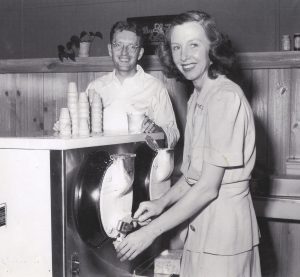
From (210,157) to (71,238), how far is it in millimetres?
465

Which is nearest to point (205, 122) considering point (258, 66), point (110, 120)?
point (110, 120)

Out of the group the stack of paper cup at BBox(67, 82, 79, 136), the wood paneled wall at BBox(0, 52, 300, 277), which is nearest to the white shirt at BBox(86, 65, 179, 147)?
the wood paneled wall at BBox(0, 52, 300, 277)

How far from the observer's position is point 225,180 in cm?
135

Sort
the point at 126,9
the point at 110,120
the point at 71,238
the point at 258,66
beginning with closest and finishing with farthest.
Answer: the point at 71,238
the point at 110,120
the point at 258,66
the point at 126,9

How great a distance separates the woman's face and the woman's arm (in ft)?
1.10

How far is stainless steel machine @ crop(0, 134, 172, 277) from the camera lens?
1173 millimetres

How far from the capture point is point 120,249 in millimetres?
1287

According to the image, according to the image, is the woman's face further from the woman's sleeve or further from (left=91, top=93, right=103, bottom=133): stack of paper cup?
(left=91, top=93, right=103, bottom=133): stack of paper cup

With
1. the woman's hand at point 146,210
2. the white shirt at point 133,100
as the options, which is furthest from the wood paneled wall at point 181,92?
the woman's hand at point 146,210

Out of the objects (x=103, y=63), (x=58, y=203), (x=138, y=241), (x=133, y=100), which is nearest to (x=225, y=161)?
(x=138, y=241)

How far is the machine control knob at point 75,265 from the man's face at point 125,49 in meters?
1.62

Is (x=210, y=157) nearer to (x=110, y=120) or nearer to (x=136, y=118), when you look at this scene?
(x=136, y=118)

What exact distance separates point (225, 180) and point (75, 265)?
520 millimetres

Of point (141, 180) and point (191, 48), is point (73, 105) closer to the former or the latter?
point (141, 180)
